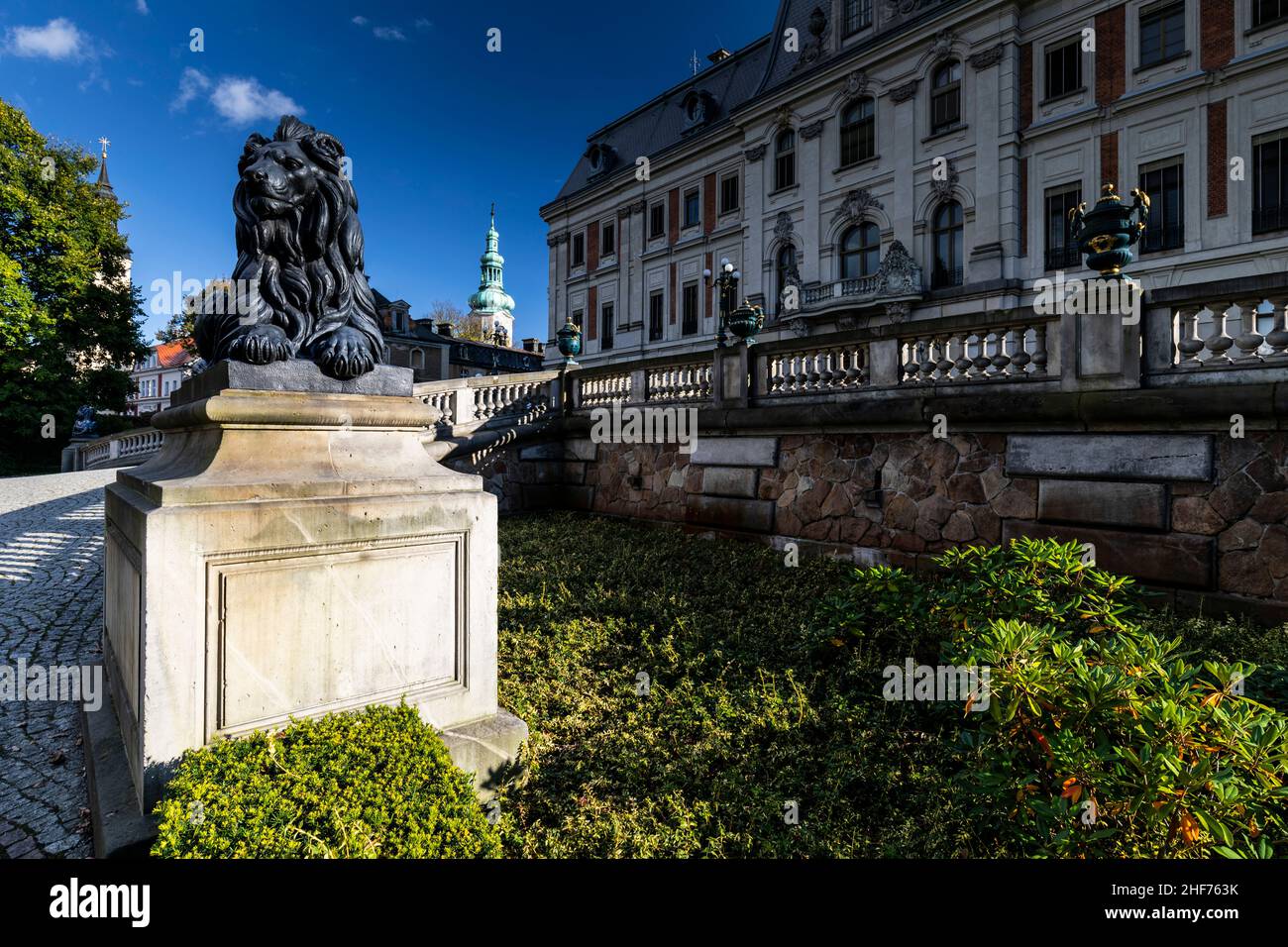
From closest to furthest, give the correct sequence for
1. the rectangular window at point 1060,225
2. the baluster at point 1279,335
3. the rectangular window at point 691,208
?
the baluster at point 1279,335, the rectangular window at point 1060,225, the rectangular window at point 691,208

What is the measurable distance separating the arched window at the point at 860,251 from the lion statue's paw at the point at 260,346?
22.0 metres

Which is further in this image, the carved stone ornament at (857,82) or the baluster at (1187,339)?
the carved stone ornament at (857,82)

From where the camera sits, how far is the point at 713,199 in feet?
90.5

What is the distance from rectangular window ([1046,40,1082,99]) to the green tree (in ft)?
119

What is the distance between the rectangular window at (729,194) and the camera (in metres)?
26.8

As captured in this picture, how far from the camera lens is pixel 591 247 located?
33438mm

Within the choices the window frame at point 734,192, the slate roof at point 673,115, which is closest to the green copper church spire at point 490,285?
the slate roof at point 673,115

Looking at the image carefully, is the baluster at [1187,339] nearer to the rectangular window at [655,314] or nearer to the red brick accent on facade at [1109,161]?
the red brick accent on facade at [1109,161]

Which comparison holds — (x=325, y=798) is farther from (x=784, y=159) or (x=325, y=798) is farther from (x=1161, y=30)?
(x=784, y=159)

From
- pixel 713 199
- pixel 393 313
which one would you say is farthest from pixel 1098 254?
pixel 393 313

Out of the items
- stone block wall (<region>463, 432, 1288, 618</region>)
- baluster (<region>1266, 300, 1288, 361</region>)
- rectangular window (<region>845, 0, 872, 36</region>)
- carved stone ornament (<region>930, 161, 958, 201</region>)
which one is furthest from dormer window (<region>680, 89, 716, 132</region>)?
baluster (<region>1266, 300, 1288, 361</region>)

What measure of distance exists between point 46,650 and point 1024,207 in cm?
2414

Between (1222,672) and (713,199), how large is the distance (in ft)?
94.4

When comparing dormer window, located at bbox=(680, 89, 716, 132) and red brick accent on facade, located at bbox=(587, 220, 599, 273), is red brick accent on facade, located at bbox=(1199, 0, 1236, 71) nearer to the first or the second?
dormer window, located at bbox=(680, 89, 716, 132)
